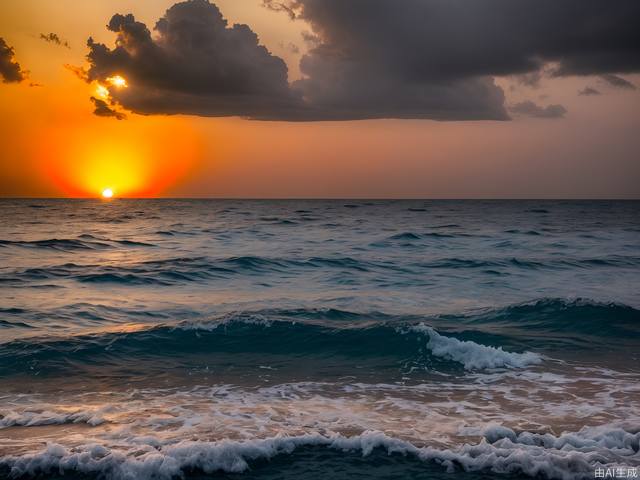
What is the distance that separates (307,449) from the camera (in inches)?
269

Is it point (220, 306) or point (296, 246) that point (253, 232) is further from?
point (220, 306)

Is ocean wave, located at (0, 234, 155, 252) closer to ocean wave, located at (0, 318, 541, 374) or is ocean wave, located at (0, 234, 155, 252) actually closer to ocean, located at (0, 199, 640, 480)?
ocean, located at (0, 199, 640, 480)

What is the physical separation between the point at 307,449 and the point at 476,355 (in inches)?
220

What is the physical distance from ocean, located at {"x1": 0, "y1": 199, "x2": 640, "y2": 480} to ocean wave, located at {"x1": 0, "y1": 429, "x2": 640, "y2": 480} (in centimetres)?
2

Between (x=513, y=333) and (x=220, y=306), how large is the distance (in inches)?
322

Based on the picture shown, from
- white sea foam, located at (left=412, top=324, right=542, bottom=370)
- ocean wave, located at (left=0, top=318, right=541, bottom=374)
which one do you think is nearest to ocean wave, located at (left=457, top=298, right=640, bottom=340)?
ocean wave, located at (left=0, top=318, right=541, bottom=374)

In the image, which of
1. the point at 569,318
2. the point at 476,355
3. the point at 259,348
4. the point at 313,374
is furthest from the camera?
the point at 569,318

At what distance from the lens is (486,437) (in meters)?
7.08

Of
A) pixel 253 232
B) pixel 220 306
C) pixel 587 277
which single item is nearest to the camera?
pixel 220 306

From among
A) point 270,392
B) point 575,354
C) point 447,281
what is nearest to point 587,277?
point 447,281

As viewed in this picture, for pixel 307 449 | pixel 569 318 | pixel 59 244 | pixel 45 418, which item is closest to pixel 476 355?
pixel 569 318

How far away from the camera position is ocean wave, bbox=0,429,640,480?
617 centimetres

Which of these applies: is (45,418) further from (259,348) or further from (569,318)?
(569,318)

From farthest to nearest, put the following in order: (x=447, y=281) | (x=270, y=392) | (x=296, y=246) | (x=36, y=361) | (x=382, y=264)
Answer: (x=296, y=246), (x=382, y=264), (x=447, y=281), (x=36, y=361), (x=270, y=392)
